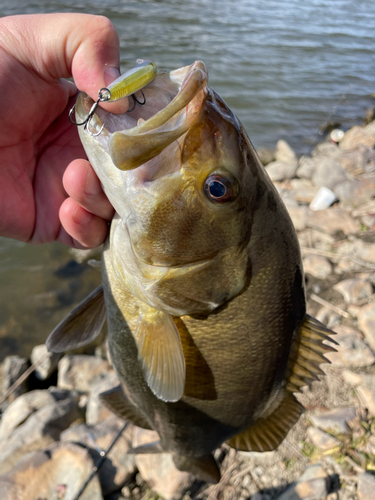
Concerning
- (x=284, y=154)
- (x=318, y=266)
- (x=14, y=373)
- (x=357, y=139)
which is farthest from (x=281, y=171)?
(x=14, y=373)

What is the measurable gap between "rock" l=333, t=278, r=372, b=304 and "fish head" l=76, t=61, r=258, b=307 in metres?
3.12

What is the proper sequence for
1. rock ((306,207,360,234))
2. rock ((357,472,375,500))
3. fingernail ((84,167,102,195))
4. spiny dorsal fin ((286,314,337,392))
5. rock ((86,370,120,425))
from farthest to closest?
1. rock ((306,207,360,234))
2. rock ((86,370,120,425))
3. rock ((357,472,375,500))
4. spiny dorsal fin ((286,314,337,392))
5. fingernail ((84,167,102,195))

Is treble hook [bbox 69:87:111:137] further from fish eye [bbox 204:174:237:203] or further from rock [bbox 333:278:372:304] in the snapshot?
rock [bbox 333:278:372:304]

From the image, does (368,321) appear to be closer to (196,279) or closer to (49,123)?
(196,279)

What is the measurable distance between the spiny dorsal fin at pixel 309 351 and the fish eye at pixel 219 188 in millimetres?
858

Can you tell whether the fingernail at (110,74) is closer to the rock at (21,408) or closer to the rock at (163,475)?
the rock at (163,475)

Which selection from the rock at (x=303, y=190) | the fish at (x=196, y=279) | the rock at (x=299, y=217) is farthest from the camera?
the rock at (x=303, y=190)

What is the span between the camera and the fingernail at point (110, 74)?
1.71m

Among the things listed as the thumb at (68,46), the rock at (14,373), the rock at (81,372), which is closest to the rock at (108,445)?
the rock at (81,372)

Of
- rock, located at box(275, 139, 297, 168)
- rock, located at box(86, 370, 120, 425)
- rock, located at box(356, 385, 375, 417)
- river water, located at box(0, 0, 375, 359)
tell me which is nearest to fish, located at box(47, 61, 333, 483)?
rock, located at box(356, 385, 375, 417)

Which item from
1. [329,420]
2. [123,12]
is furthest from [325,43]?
[329,420]

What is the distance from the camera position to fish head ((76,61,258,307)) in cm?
135

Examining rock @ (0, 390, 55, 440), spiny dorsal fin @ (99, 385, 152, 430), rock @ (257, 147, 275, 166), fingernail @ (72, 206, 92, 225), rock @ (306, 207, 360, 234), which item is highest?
fingernail @ (72, 206, 92, 225)

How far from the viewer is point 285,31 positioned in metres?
17.1
